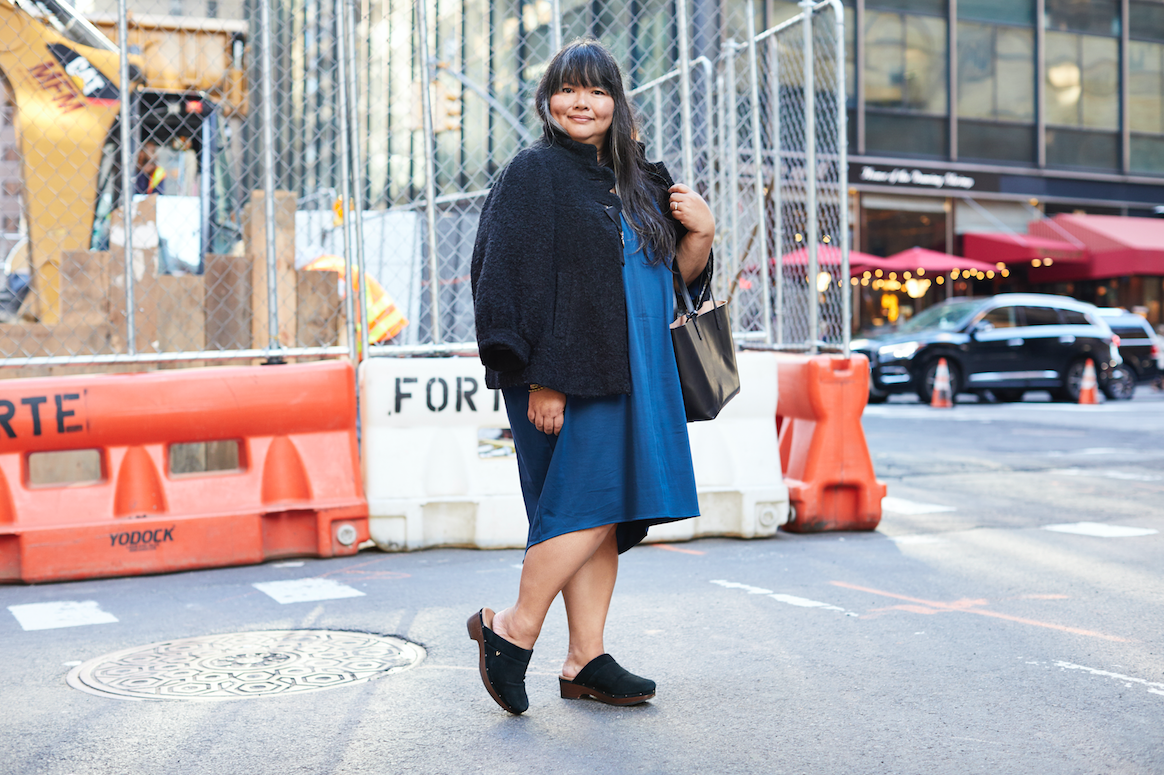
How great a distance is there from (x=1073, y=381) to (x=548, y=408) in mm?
17147

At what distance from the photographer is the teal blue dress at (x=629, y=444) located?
3.03 metres

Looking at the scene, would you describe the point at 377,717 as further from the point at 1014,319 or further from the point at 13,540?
the point at 1014,319

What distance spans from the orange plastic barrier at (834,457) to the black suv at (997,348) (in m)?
11.4

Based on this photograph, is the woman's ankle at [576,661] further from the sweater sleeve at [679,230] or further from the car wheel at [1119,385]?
the car wheel at [1119,385]

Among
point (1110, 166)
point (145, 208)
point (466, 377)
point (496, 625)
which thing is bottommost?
point (496, 625)

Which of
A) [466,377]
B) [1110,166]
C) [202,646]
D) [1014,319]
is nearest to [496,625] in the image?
[202,646]

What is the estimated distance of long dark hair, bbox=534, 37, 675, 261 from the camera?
10.1ft

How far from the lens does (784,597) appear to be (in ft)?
14.9

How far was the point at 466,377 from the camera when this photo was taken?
568cm

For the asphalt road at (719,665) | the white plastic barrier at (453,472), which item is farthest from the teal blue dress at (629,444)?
the white plastic barrier at (453,472)

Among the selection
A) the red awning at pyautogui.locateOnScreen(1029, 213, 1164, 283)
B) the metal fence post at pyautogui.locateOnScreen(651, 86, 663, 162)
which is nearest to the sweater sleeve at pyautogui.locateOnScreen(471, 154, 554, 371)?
the metal fence post at pyautogui.locateOnScreen(651, 86, 663, 162)

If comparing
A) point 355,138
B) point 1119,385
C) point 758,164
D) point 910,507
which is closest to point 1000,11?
point 1119,385

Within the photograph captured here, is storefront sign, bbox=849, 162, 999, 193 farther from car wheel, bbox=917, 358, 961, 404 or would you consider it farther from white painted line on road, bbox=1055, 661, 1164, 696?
white painted line on road, bbox=1055, 661, 1164, 696

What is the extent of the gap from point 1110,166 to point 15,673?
30795 mm
